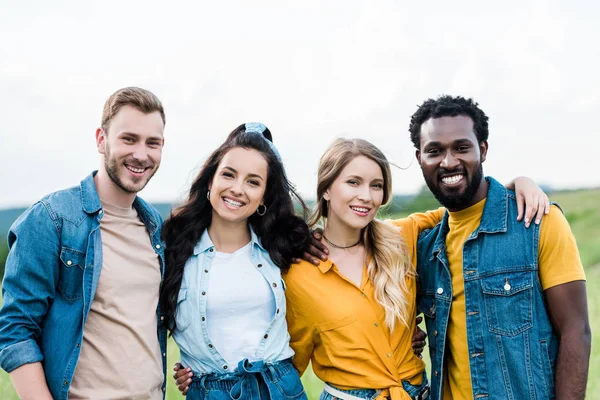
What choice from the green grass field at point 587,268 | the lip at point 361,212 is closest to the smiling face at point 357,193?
the lip at point 361,212

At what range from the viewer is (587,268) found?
14.5m

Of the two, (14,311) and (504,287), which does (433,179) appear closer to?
(504,287)

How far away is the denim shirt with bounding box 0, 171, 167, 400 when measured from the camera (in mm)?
3082

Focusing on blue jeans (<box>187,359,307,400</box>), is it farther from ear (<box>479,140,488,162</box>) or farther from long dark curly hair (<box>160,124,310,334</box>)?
ear (<box>479,140,488,162</box>)

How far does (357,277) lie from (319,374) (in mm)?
683

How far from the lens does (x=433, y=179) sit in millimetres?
3736

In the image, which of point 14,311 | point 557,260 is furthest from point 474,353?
point 14,311

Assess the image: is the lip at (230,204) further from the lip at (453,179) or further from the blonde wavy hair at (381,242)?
the lip at (453,179)

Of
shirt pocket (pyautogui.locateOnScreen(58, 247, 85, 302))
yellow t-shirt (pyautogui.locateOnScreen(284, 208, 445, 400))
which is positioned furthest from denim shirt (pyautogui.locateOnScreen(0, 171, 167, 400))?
yellow t-shirt (pyautogui.locateOnScreen(284, 208, 445, 400))

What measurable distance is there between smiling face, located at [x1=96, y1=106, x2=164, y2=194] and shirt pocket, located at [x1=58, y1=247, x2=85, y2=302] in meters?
0.51

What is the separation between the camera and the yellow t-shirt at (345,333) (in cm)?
367

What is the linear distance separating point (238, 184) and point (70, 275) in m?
1.17

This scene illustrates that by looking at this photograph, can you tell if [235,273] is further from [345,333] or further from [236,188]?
[345,333]

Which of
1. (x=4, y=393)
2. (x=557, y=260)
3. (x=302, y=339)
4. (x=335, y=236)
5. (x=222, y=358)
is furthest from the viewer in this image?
(x=4, y=393)
